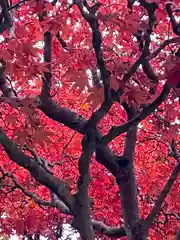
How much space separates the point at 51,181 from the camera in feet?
14.5

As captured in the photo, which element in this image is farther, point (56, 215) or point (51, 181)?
point (56, 215)

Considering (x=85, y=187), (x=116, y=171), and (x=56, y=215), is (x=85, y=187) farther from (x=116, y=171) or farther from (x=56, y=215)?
(x=56, y=215)

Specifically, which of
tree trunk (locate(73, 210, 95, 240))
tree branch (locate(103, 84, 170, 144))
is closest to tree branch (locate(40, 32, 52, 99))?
tree branch (locate(103, 84, 170, 144))

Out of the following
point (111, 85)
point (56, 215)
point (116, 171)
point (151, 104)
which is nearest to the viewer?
point (111, 85)

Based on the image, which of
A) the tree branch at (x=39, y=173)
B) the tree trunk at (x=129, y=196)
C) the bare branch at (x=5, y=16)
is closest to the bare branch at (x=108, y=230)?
the tree trunk at (x=129, y=196)

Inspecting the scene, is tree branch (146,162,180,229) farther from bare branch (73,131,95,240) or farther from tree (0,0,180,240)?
bare branch (73,131,95,240)

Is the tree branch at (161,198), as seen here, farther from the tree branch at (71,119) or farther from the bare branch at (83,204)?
the bare branch at (83,204)

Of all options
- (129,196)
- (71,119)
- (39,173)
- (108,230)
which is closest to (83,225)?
(39,173)

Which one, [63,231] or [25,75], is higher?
[63,231]

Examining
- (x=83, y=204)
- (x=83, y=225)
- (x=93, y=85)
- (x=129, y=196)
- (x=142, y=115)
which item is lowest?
(x=83, y=225)

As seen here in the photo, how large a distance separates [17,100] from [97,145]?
4.01 feet

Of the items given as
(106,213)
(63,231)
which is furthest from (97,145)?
(63,231)

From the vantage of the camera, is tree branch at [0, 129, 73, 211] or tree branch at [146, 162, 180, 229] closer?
tree branch at [0, 129, 73, 211]

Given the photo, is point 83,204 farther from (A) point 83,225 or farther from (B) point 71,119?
(B) point 71,119
